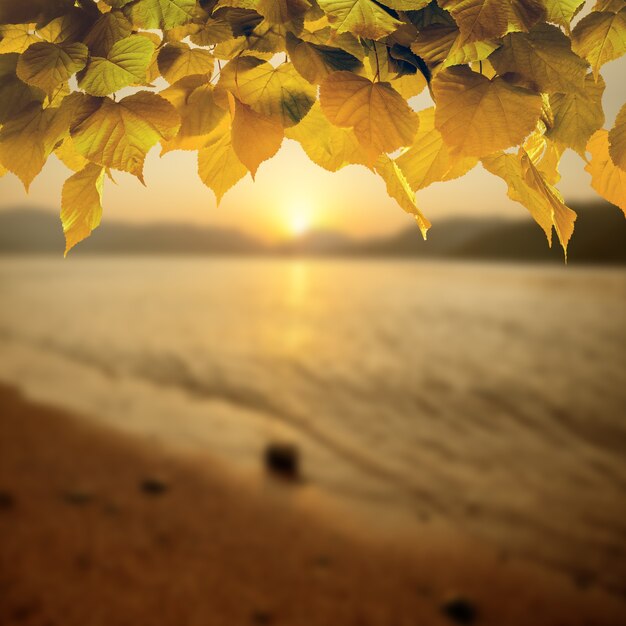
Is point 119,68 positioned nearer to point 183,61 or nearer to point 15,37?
point 183,61

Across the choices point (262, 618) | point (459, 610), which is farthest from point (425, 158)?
point (459, 610)

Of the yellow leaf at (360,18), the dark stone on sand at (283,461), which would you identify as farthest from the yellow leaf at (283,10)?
the dark stone on sand at (283,461)

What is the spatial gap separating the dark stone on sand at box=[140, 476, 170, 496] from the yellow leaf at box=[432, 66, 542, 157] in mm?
8956

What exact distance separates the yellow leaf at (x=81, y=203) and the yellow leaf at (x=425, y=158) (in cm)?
53

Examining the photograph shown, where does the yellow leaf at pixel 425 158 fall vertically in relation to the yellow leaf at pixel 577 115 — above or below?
below

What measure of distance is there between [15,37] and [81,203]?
12.2 inches

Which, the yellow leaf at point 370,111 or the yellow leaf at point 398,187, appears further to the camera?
the yellow leaf at point 398,187

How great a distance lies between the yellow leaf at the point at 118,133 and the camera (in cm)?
85

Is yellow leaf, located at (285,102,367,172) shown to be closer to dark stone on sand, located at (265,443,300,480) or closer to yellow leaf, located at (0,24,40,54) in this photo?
yellow leaf, located at (0,24,40,54)

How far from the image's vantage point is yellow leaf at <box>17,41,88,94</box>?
2.72ft

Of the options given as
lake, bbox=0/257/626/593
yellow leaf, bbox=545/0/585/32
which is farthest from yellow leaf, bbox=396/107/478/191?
lake, bbox=0/257/626/593

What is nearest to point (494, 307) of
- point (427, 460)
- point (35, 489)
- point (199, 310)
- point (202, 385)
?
point (199, 310)

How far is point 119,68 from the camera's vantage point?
83 centimetres

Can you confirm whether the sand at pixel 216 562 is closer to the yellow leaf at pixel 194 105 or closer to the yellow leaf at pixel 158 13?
the yellow leaf at pixel 194 105
